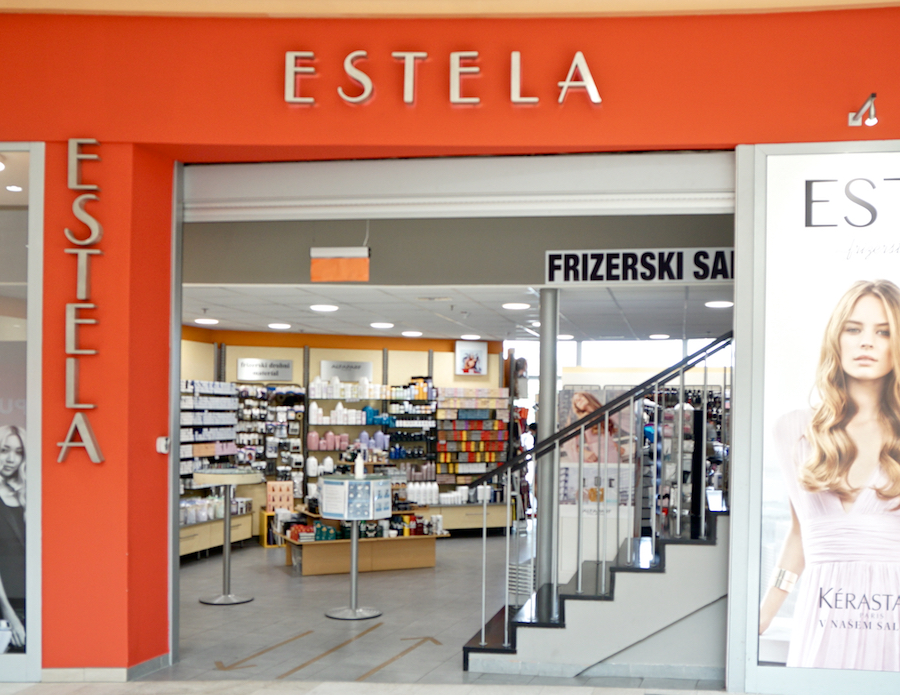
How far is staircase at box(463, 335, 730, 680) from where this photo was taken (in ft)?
16.3

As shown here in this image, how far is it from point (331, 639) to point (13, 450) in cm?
261

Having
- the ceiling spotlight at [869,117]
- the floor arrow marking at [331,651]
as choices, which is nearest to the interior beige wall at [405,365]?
the floor arrow marking at [331,651]

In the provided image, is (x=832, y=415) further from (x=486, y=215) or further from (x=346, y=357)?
(x=346, y=357)

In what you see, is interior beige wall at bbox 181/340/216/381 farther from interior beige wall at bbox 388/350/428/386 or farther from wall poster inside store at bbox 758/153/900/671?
wall poster inside store at bbox 758/153/900/671

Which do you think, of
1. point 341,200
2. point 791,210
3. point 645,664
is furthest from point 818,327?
point 341,200

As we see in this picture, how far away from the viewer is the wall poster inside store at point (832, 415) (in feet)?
14.5

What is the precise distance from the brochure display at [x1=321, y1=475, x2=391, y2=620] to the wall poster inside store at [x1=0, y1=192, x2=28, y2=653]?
8.91 feet

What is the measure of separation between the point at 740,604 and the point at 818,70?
284cm

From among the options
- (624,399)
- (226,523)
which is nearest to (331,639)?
(226,523)

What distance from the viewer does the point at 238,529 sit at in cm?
1060

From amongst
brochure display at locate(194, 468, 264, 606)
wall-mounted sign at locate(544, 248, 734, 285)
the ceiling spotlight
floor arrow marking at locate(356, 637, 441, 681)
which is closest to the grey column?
wall-mounted sign at locate(544, 248, 734, 285)

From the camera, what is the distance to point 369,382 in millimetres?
13062

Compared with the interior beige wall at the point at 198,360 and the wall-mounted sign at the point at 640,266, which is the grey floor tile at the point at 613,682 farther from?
the interior beige wall at the point at 198,360

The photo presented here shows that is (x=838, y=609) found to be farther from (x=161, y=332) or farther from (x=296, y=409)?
(x=296, y=409)
